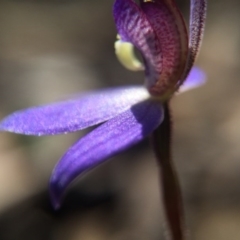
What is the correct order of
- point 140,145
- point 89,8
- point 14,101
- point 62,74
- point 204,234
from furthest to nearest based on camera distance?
point 89,8, point 62,74, point 14,101, point 140,145, point 204,234

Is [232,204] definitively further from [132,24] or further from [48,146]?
[132,24]

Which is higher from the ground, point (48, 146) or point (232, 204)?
point (48, 146)

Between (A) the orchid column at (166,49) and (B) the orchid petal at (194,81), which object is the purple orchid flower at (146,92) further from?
(B) the orchid petal at (194,81)

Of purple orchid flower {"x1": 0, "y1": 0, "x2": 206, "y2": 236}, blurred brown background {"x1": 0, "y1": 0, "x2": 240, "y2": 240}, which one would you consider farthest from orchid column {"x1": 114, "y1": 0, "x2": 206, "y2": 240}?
blurred brown background {"x1": 0, "y1": 0, "x2": 240, "y2": 240}

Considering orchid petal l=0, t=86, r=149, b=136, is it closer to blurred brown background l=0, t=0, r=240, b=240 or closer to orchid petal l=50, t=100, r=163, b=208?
orchid petal l=50, t=100, r=163, b=208

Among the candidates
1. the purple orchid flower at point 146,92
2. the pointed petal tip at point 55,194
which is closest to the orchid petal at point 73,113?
the purple orchid flower at point 146,92

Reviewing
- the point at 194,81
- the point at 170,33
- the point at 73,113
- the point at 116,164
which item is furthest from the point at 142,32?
the point at 116,164

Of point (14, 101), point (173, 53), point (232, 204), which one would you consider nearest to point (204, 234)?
point (232, 204)
